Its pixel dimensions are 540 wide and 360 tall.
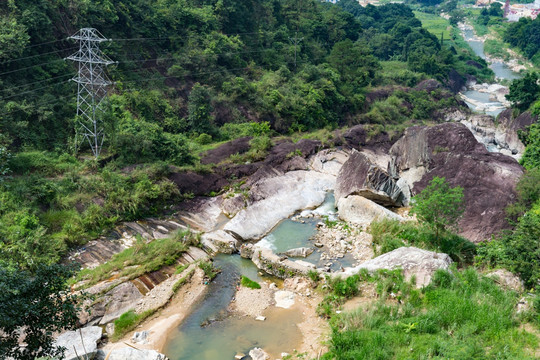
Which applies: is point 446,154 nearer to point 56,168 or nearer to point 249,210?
point 249,210

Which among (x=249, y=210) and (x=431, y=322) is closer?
(x=431, y=322)

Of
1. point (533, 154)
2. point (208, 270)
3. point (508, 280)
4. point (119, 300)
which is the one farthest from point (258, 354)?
point (533, 154)

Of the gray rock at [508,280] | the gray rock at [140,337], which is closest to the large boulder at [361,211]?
the gray rock at [508,280]

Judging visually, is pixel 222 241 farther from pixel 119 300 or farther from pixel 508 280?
pixel 508 280

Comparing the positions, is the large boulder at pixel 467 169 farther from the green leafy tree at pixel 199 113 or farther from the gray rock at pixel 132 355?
the gray rock at pixel 132 355

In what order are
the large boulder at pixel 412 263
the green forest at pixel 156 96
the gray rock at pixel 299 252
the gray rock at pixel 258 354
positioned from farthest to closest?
1. the green forest at pixel 156 96
2. the gray rock at pixel 299 252
3. the large boulder at pixel 412 263
4. the gray rock at pixel 258 354

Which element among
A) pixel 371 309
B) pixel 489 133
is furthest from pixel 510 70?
pixel 371 309
